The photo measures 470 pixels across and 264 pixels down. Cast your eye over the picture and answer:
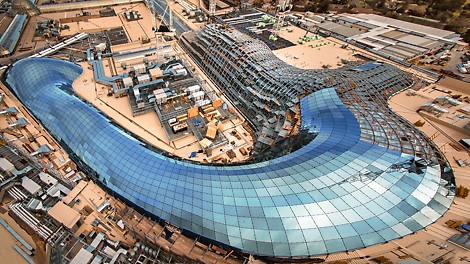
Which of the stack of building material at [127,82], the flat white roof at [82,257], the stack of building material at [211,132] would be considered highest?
the stack of building material at [127,82]

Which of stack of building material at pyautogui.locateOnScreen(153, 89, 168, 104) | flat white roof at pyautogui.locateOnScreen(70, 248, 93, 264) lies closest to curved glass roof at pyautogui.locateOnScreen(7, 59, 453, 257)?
flat white roof at pyautogui.locateOnScreen(70, 248, 93, 264)

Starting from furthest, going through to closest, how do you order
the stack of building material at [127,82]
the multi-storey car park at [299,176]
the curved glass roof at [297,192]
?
1. the stack of building material at [127,82]
2. the multi-storey car park at [299,176]
3. the curved glass roof at [297,192]

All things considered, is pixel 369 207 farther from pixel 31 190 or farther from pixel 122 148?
pixel 31 190

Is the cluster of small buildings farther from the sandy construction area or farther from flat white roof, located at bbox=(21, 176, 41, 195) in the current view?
flat white roof, located at bbox=(21, 176, 41, 195)

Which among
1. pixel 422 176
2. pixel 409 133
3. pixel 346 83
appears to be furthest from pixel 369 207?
pixel 346 83

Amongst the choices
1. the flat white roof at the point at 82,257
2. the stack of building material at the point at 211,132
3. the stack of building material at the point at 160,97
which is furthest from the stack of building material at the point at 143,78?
the flat white roof at the point at 82,257

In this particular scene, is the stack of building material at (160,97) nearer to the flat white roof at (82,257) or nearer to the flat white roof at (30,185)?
the flat white roof at (30,185)

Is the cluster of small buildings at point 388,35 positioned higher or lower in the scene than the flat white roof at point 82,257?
higher
